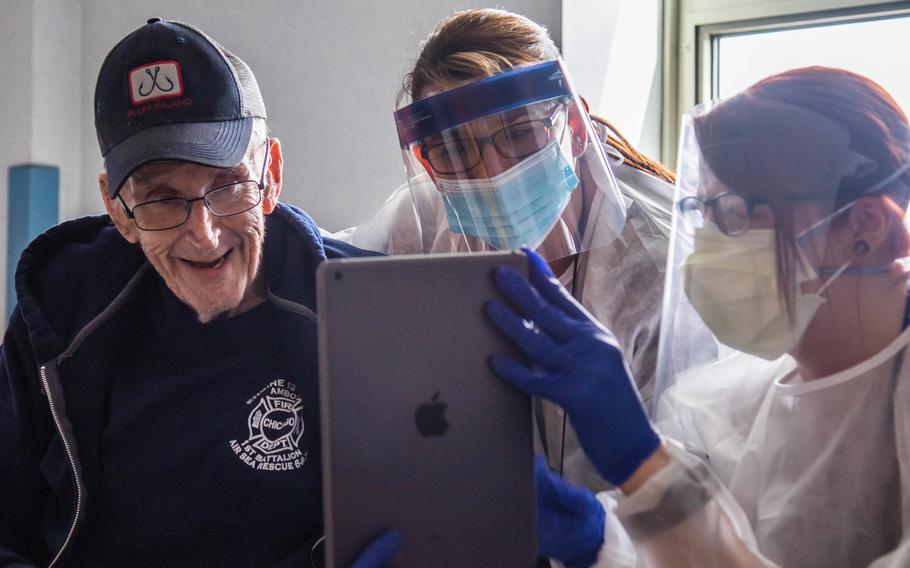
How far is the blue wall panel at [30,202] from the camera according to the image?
275cm

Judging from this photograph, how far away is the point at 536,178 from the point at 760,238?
442mm

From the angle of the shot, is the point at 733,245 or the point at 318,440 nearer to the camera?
the point at 733,245

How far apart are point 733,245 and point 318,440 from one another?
678mm

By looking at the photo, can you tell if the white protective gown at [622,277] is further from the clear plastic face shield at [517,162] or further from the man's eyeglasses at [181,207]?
the man's eyeglasses at [181,207]

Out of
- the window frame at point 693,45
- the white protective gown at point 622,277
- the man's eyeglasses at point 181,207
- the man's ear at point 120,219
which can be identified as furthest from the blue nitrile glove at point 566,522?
the window frame at point 693,45

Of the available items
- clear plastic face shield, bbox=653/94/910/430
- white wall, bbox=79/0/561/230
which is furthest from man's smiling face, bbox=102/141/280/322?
white wall, bbox=79/0/561/230

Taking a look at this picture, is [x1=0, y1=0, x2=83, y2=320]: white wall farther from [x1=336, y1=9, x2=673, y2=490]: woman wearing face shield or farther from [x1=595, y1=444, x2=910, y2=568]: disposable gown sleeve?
[x1=595, y1=444, x2=910, y2=568]: disposable gown sleeve

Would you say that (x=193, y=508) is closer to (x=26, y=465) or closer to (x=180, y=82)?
(x=26, y=465)

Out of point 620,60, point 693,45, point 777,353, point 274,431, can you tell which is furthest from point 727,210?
point 693,45

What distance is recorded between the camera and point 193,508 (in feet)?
3.95

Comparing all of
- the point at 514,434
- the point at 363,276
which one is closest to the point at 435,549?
the point at 514,434

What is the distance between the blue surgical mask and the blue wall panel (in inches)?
79.1

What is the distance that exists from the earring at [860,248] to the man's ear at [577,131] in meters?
0.55

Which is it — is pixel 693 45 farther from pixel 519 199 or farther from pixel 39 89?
pixel 39 89
